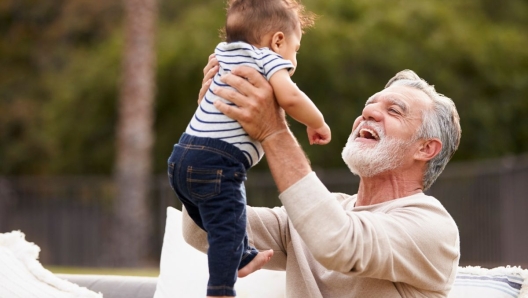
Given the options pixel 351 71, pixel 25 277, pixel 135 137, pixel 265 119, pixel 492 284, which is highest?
pixel 351 71

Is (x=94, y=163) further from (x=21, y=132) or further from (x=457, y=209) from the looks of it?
(x=457, y=209)

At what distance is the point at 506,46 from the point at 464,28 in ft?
2.24

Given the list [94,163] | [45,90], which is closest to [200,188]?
[94,163]

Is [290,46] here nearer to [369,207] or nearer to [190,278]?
[369,207]

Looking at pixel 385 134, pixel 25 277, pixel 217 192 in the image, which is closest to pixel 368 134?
pixel 385 134

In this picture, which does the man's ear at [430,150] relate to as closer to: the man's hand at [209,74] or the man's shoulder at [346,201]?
the man's shoulder at [346,201]

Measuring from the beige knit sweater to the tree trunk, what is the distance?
28.1 ft

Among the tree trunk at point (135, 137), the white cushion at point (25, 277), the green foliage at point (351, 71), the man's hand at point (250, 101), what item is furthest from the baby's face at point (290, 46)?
the tree trunk at point (135, 137)

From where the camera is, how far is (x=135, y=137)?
11875 millimetres

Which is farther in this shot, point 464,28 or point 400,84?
point 464,28

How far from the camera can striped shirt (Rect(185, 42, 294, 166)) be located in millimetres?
2594

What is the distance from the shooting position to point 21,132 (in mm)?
18359

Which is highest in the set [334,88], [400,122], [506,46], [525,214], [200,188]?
[506,46]

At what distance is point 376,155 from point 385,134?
0.11 metres
